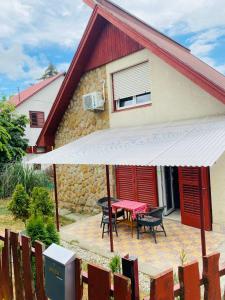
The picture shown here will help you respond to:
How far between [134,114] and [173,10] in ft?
34.2

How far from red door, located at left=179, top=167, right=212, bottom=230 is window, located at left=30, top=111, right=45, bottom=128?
25.6m

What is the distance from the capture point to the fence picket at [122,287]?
2697mm

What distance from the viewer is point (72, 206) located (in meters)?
16.5

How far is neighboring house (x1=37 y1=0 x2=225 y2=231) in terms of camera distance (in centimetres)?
1041

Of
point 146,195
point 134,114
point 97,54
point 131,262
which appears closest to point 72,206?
point 146,195

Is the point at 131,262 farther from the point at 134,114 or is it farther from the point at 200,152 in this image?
the point at 134,114

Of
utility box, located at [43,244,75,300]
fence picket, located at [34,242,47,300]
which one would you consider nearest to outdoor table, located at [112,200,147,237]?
fence picket, located at [34,242,47,300]

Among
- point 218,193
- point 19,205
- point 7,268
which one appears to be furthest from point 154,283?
point 19,205

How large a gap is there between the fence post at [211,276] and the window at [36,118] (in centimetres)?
3246

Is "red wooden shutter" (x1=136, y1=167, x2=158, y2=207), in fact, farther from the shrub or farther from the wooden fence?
the wooden fence

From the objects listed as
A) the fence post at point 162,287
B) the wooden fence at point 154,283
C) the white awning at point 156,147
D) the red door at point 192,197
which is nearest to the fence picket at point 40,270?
the wooden fence at point 154,283

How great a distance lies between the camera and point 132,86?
13.1 meters

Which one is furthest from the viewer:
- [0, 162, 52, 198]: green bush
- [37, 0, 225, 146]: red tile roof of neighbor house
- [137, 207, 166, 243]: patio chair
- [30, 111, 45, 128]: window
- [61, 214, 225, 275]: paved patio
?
[30, 111, 45, 128]: window

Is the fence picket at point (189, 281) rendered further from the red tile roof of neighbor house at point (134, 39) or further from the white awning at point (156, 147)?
the red tile roof of neighbor house at point (134, 39)
